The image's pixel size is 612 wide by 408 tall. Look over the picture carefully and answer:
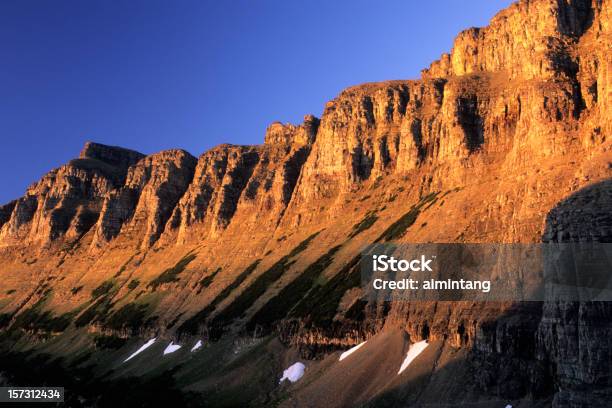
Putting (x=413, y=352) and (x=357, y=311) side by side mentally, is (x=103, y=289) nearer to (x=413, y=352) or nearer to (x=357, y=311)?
(x=357, y=311)

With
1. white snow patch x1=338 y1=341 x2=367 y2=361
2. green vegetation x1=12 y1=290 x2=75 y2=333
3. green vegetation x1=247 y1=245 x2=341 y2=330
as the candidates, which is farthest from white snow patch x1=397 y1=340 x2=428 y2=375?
green vegetation x1=12 y1=290 x2=75 y2=333

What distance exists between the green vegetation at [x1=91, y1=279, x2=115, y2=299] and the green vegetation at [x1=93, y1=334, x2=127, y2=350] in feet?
116

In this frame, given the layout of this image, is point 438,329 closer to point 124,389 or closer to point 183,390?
point 183,390

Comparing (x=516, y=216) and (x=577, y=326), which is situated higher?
(x=516, y=216)

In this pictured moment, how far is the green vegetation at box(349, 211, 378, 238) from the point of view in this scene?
120188 millimetres

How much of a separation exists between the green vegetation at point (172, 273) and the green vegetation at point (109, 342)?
2034cm

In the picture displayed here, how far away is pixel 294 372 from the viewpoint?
8150cm

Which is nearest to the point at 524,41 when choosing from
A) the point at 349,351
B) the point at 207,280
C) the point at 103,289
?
the point at 349,351

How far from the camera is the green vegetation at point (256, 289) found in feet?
378

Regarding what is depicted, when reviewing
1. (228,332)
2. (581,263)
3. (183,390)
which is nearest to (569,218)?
(581,263)

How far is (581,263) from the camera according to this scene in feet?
157

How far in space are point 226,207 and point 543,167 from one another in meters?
116

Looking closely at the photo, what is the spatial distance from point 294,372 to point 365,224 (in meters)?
46.8

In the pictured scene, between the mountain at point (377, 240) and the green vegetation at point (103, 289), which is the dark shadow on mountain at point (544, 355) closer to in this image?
the mountain at point (377, 240)
